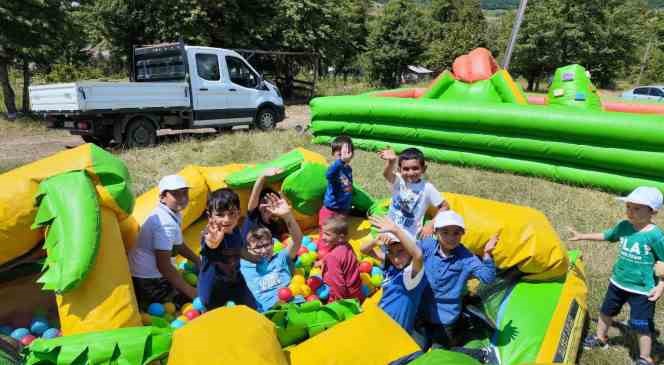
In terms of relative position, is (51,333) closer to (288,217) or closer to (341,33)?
(288,217)

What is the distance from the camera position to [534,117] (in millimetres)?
6812

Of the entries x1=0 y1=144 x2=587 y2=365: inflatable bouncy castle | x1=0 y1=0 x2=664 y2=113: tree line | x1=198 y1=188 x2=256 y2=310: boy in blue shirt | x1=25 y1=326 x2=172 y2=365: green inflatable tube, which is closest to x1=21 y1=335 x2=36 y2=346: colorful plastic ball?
x1=0 y1=144 x2=587 y2=365: inflatable bouncy castle

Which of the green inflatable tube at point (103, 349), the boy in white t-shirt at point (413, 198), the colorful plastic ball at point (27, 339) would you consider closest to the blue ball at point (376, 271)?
the boy in white t-shirt at point (413, 198)

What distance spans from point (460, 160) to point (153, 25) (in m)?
15.2

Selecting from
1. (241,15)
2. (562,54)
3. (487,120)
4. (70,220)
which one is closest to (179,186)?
(70,220)

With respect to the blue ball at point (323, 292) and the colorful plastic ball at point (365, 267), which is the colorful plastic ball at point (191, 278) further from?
the colorful plastic ball at point (365, 267)

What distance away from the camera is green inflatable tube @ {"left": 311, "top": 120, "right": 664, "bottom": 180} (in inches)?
246

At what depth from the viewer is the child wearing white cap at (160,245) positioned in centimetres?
321

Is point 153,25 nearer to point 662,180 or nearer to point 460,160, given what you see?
point 460,160

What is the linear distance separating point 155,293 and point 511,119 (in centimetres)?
564

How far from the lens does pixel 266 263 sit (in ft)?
11.5

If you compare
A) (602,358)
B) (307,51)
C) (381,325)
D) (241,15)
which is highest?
(241,15)

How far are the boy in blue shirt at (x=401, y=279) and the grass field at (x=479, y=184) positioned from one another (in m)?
1.42

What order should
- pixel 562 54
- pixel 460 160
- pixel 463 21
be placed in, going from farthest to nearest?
pixel 463 21 → pixel 562 54 → pixel 460 160
